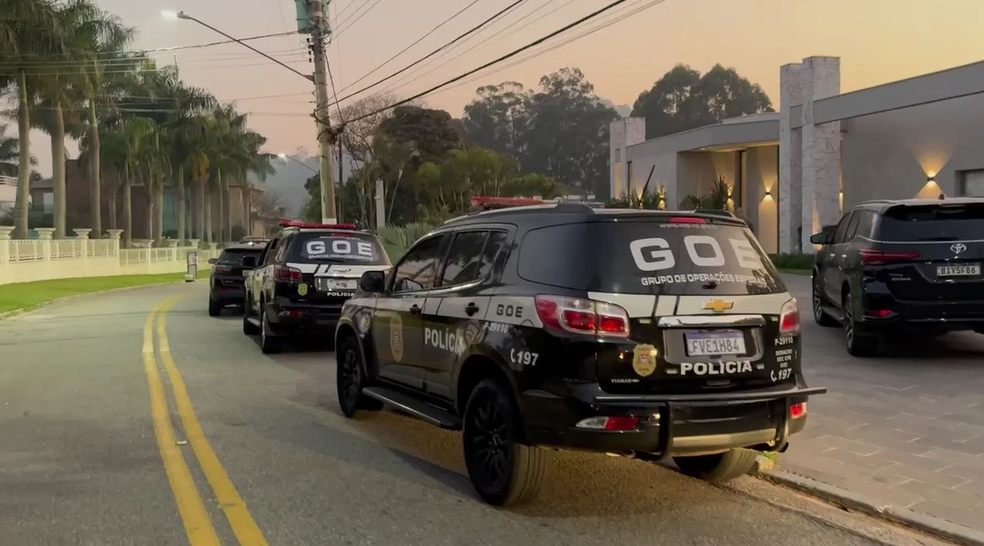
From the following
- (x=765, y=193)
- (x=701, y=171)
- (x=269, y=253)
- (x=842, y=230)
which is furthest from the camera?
(x=701, y=171)

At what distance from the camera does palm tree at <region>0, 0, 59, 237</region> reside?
3731 cm

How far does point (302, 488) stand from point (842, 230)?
8823 millimetres

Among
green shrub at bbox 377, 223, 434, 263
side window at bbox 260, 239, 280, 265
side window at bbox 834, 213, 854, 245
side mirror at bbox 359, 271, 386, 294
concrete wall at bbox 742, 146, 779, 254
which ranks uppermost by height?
concrete wall at bbox 742, 146, 779, 254

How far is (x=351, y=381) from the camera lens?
7.91 metres

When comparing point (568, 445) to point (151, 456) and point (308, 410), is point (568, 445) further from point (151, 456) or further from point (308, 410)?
point (308, 410)

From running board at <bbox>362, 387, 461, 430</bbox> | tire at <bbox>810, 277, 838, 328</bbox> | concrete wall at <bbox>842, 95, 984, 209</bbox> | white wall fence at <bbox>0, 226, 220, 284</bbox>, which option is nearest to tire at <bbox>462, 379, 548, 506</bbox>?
running board at <bbox>362, 387, 461, 430</bbox>

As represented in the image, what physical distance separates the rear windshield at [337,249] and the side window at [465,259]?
5.81 meters

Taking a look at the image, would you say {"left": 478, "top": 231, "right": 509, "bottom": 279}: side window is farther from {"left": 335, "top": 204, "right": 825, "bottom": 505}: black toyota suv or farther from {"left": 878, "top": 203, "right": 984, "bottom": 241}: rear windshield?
{"left": 878, "top": 203, "right": 984, "bottom": 241}: rear windshield

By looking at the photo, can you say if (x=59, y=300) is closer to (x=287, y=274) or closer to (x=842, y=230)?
(x=287, y=274)

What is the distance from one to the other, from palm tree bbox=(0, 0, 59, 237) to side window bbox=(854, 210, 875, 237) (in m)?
37.6

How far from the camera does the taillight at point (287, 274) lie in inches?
453

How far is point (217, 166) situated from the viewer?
7544 cm

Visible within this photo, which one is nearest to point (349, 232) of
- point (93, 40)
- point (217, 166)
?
point (93, 40)

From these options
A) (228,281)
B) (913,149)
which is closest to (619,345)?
(228,281)
